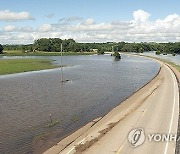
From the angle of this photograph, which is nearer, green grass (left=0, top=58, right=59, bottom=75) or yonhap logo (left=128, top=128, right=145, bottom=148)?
yonhap logo (left=128, top=128, right=145, bottom=148)

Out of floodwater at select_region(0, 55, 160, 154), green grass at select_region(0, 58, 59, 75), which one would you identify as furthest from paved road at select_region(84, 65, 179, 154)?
green grass at select_region(0, 58, 59, 75)

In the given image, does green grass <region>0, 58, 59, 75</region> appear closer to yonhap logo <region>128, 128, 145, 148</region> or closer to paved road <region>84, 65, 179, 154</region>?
paved road <region>84, 65, 179, 154</region>

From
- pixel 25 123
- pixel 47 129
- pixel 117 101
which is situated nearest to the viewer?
pixel 47 129

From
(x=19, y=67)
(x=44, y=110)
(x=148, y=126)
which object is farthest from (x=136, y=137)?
(x=19, y=67)

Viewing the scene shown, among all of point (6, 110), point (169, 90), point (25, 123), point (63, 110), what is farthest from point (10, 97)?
point (169, 90)

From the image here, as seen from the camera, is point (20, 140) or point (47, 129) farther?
point (47, 129)

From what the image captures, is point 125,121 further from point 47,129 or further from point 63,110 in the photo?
point 63,110

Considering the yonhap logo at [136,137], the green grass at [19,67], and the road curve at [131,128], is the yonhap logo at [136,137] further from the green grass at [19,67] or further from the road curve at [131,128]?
the green grass at [19,67]

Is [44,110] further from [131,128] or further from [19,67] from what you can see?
[19,67]
